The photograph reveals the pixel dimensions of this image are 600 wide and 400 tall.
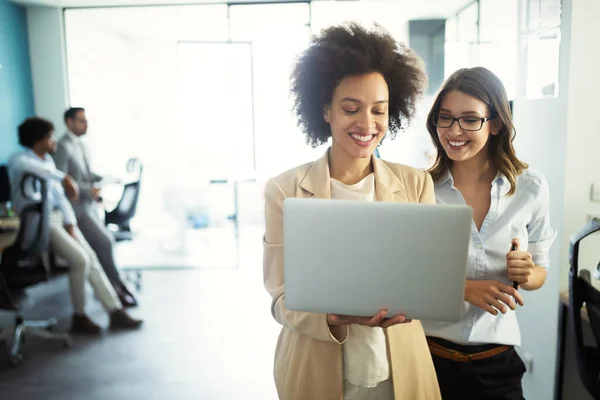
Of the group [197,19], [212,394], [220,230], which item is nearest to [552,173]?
[212,394]

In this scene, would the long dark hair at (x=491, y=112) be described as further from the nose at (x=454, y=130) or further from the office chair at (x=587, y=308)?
the office chair at (x=587, y=308)

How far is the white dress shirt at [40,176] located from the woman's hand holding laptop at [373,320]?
2810 millimetres

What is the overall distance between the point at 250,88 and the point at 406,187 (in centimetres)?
423

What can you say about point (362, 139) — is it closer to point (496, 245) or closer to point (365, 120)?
point (365, 120)

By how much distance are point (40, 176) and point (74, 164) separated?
0.49m

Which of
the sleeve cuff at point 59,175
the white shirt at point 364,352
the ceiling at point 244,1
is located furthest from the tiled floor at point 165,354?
the ceiling at point 244,1

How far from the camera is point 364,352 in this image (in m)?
1.15

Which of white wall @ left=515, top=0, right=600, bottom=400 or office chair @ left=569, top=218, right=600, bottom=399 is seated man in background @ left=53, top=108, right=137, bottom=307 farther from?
office chair @ left=569, top=218, right=600, bottom=399

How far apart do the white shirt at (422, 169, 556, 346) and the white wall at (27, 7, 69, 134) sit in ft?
17.2

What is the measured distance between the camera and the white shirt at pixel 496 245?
1288mm

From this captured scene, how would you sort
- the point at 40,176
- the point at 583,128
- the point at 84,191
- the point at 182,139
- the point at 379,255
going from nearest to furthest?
the point at 379,255, the point at 583,128, the point at 40,176, the point at 84,191, the point at 182,139

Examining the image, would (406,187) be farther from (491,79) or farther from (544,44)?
(544,44)

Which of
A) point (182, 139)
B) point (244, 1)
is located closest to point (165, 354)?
point (182, 139)

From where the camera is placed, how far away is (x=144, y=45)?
5348mm
